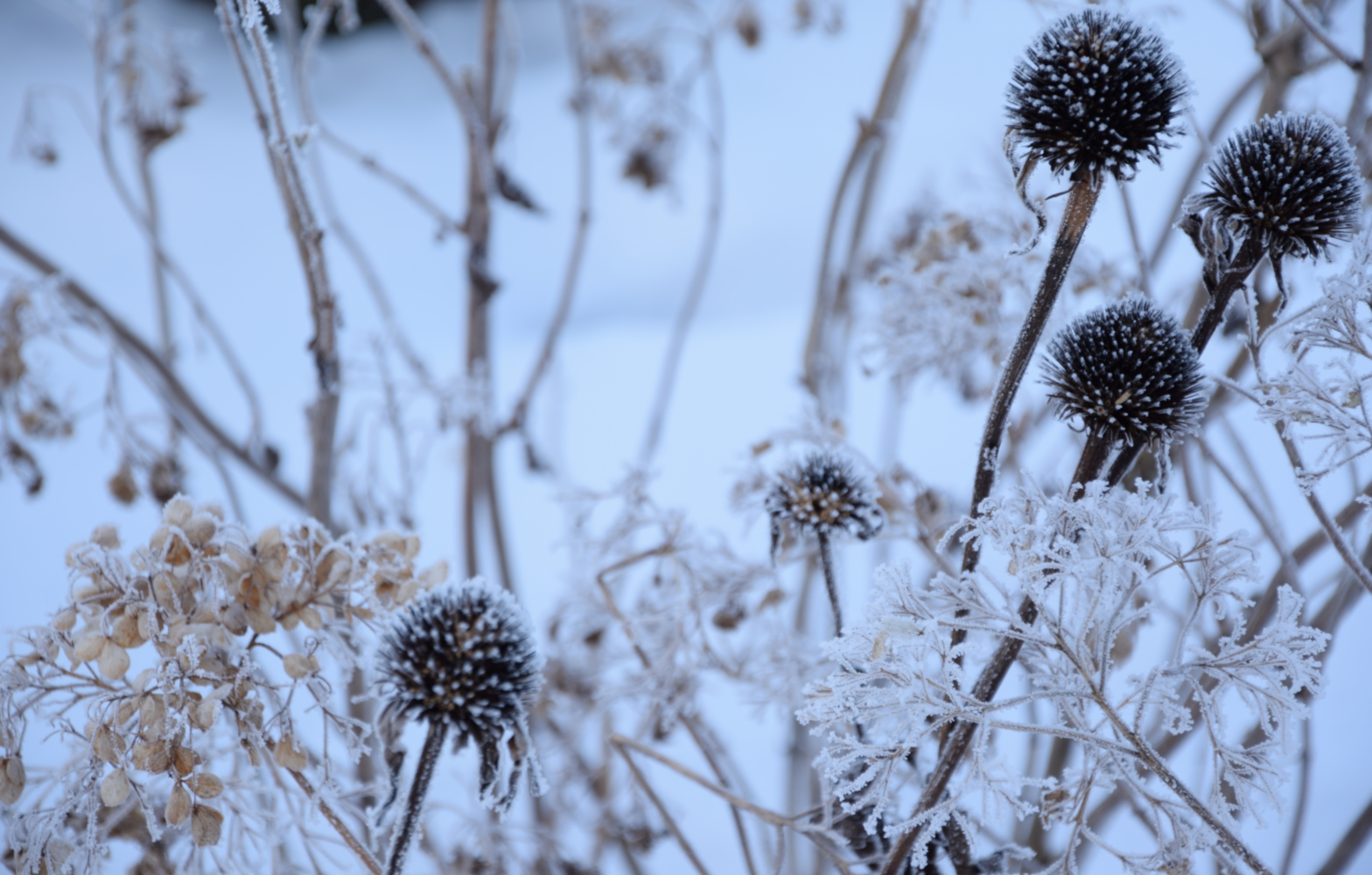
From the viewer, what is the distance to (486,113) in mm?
715

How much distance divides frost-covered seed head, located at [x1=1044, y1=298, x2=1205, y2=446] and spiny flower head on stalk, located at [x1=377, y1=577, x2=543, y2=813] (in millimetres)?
204

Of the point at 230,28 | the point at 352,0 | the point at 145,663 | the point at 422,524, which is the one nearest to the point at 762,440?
the point at 230,28

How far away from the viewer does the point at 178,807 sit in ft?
1.04

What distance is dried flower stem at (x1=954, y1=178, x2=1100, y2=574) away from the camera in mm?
285

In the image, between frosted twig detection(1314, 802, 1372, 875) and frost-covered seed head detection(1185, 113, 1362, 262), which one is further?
frosted twig detection(1314, 802, 1372, 875)

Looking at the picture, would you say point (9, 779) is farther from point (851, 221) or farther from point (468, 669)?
point (851, 221)

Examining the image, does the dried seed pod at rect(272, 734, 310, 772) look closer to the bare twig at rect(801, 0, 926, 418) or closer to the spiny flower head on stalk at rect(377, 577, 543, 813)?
the spiny flower head on stalk at rect(377, 577, 543, 813)

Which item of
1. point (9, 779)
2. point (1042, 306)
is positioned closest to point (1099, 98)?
point (1042, 306)

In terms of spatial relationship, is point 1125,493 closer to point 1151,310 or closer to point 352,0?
point 1151,310

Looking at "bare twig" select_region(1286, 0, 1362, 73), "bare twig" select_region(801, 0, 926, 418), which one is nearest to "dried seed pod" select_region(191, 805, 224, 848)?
"bare twig" select_region(801, 0, 926, 418)

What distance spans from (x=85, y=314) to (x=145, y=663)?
610 millimetres

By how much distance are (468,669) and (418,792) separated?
5cm

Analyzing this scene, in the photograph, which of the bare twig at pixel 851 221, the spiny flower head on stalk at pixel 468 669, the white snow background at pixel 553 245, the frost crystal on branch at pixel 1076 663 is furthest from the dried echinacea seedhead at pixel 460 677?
the white snow background at pixel 553 245

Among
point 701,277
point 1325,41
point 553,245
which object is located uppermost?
Result: point 553,245
